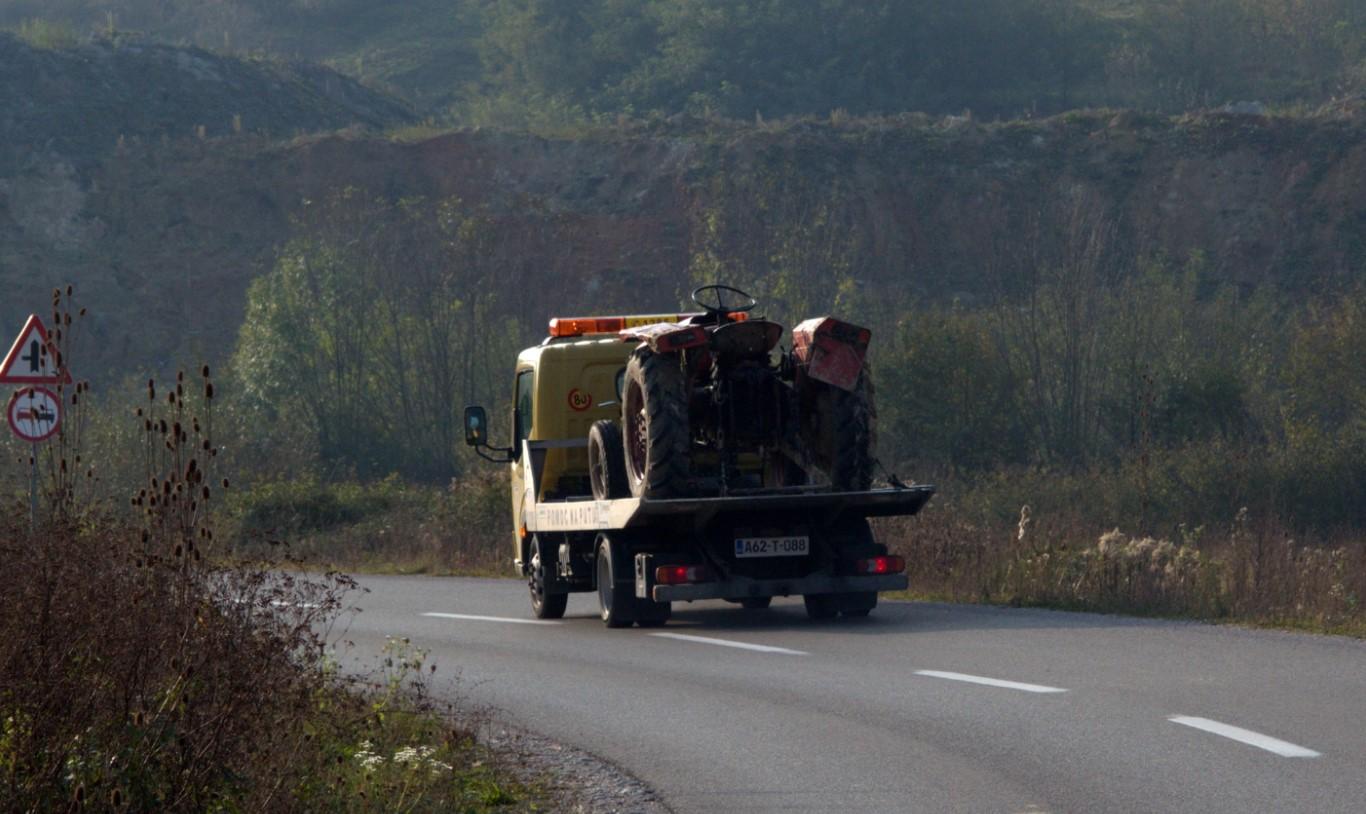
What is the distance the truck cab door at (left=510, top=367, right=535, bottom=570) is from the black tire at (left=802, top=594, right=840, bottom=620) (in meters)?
3.07

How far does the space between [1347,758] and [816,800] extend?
8.73 feet

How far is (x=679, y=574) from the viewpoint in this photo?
50.9 feet

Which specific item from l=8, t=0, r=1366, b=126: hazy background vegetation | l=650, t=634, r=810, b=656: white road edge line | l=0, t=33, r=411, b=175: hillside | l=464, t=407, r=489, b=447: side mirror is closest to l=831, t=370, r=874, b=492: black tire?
l=650, t=634, r=810, b=656: white road edge line

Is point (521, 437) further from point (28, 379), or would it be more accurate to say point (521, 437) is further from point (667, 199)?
point (667, 199)

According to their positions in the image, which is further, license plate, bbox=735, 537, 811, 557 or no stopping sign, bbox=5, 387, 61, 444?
no stopping sign, bbox=5, 387, 61, 444

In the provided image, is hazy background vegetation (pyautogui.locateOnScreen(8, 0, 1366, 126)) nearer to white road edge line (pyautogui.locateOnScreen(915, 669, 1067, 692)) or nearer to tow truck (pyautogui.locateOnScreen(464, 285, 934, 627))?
tow truck (pyautogui.locateOnScreen(464, 285, 934, 627))

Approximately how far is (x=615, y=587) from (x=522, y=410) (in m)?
2.90

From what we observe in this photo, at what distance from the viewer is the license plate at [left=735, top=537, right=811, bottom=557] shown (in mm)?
15688

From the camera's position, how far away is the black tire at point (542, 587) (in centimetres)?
1789

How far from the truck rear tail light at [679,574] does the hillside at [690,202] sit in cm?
3658

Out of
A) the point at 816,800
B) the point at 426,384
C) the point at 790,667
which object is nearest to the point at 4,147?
the point at 426,384

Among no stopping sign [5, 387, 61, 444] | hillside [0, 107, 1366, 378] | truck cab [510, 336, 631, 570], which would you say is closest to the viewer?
truck cab [510, 336, 631, 570]

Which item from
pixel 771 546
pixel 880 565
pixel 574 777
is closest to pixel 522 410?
pixel 771 546

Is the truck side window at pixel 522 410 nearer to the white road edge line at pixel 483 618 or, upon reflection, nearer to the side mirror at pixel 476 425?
the side mirror at pixel 476 425
